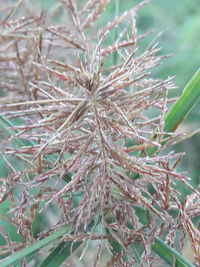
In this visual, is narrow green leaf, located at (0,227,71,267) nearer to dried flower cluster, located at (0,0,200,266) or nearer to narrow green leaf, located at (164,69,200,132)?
dried flower cluster, located at (0,0,200,266)

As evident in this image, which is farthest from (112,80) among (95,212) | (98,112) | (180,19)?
(180,19)

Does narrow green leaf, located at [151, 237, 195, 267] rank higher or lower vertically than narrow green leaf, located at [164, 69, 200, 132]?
lower

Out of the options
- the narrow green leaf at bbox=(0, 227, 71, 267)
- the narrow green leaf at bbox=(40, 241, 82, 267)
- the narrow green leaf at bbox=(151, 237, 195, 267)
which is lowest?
the narrow green leaf at bbox=(151, 237, 195, 267)

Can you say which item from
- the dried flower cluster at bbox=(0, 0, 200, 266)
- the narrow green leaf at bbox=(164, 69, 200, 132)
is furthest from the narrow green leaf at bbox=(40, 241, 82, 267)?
the narrow green leaf at bbox=(164, 69, 200, 132)

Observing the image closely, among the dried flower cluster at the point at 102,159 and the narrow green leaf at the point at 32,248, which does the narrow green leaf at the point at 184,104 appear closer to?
the dried flower cluster at the point at 102,159

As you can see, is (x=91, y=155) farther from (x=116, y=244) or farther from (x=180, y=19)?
(x=180, y=19)

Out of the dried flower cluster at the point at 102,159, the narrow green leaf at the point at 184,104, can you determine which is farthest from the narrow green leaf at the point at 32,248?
the narrow green leaf at the point at 184,104
